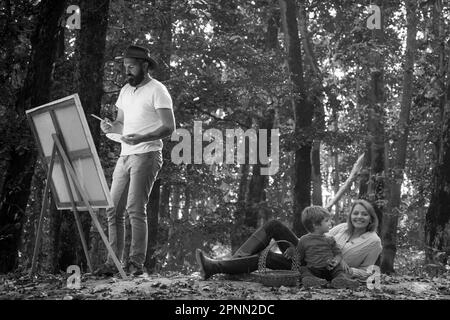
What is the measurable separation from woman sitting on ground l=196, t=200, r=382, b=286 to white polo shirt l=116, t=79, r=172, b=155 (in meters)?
1.25

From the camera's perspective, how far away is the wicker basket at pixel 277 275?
6566 mm

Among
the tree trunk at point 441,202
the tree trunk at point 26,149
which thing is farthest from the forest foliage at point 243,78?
the tree trunk at point 26,149

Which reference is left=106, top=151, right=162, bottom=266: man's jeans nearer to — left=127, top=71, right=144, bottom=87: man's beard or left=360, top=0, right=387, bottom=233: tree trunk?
left=127, top=71, right=144, bottom=87: man's beard

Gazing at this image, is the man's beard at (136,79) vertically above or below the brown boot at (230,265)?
above

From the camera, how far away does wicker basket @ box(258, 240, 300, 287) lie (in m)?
6.57

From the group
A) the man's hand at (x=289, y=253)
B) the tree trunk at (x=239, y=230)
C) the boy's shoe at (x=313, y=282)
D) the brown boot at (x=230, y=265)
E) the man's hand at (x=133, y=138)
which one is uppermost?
the man's hand at (x=133, y=138)

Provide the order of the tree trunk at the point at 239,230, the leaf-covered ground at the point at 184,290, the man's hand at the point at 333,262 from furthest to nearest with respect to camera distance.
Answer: the tree trunk at the point at 239,230 → the man's hand at the point at 333,262 → the leaf-covered ground at the point at 184,290

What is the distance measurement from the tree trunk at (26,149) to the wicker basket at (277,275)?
149 inches

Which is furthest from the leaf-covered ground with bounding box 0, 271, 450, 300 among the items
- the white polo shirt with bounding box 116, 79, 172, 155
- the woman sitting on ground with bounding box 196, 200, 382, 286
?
the white polo shirt with bounding box 116, 79, 172, 155

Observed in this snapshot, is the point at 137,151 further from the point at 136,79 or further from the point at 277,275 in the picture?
the point at 277,275

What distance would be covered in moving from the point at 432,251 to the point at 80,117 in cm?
613

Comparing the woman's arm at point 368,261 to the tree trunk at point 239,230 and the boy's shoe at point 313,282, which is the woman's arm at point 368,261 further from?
the tree trunk at point 239,230

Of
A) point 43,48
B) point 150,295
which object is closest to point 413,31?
point 43,48

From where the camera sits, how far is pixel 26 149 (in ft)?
29.2
